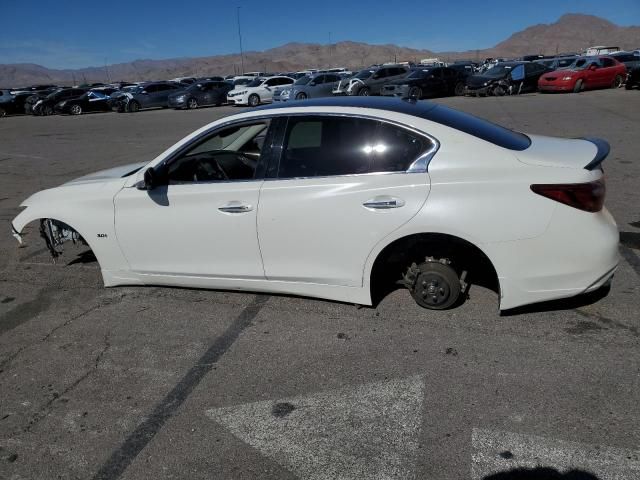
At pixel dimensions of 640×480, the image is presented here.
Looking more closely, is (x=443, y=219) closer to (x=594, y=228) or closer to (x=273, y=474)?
(x=594, y=228)

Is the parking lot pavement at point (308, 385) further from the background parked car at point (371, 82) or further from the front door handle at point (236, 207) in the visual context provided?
the background parked car at point (371, 82)

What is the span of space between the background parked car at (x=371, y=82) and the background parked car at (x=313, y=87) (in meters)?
0.49

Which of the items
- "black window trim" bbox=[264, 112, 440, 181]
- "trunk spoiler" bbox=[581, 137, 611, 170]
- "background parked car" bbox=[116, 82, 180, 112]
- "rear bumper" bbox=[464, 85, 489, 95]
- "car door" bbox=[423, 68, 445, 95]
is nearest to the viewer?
"trunk spoiler" bbox=[581, 137, 611, 170]

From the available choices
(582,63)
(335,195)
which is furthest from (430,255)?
(582,63)

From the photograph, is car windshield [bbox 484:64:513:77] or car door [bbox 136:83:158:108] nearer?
car windshield [bbox 484:64:513:77]

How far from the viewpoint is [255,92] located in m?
28.9

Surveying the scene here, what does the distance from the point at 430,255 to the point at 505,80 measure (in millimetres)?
24570

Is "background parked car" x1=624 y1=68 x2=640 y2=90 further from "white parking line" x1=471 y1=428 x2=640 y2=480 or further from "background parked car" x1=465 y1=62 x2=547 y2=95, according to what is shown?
"white parking line" x1=471 y1=428 x2=640 y2=480

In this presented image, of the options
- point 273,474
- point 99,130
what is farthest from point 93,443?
point 99,130

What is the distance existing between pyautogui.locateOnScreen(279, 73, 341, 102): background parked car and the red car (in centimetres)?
1015

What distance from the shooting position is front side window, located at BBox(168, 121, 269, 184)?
13.5 feet

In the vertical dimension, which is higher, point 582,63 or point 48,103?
point 582,63

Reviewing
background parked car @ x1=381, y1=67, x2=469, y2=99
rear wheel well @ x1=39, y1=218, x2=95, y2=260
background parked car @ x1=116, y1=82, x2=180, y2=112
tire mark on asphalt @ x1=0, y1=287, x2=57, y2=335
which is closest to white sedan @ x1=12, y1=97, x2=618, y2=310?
rear wheel well @ x1=39, y1=218, x2=95, y2=260

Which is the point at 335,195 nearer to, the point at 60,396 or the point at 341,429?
the point at 341,429
